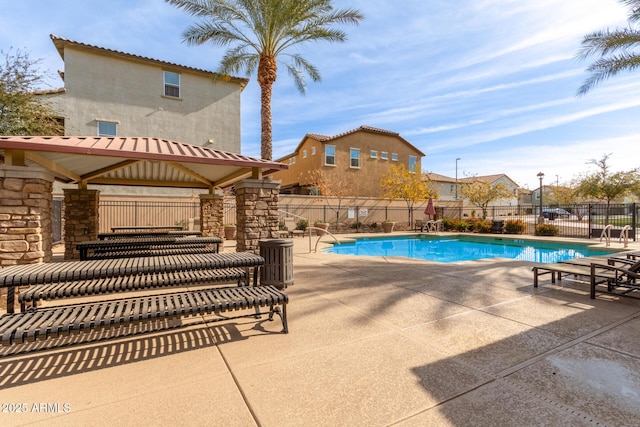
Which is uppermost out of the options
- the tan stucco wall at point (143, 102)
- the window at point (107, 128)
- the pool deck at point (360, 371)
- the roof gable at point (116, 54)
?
the roof gable at point (116, 54)

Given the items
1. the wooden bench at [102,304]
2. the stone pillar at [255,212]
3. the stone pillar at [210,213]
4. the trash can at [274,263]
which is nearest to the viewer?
the wooden bench at [102,304]

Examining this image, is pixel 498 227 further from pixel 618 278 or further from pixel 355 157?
pixel 618 278

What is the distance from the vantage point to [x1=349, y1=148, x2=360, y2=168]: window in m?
27.3

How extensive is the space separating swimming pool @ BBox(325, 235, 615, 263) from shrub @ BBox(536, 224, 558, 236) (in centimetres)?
250

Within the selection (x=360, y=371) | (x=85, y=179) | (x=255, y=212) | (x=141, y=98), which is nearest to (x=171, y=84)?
(x=141, y=98)

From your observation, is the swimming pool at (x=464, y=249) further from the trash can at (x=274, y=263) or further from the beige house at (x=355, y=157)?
the beige house at (x=355, y=157)

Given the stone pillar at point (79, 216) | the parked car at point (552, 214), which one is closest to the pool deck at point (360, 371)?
the stone pillar at point (79, 216)

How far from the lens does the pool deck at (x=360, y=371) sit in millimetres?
2348

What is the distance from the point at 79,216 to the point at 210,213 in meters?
3.90

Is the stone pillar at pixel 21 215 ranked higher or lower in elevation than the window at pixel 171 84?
lower

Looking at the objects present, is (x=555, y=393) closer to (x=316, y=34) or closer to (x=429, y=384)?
(x=429, y=384)

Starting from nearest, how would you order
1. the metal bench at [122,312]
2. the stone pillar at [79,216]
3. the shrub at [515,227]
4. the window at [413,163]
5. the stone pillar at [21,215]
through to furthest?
the metal bench at [122,312] < the stone pillar at [21,215] < the stone pillar at [79,216] < the shrub at [515,227] < the window at [413,163]

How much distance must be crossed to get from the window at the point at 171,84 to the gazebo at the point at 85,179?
11.2 metres

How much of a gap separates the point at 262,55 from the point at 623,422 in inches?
588
